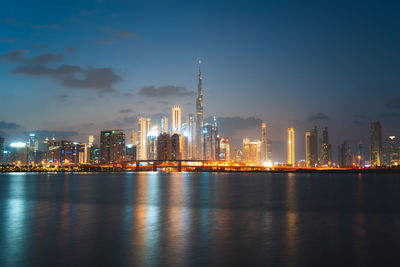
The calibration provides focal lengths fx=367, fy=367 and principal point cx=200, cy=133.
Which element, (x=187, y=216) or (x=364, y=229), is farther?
(x=187, y=216)

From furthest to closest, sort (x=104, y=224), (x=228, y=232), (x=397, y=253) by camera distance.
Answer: (x=104, y=224), (x=228, y=232), (x=397, y=253)

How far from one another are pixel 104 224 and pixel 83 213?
308 inches

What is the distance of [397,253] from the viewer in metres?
17.9

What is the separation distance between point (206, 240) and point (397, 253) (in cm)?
982

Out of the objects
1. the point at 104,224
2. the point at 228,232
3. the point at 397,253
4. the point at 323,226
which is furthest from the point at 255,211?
the point at 397,253

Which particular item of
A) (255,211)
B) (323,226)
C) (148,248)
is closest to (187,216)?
(255,211)

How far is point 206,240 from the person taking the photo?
69.4 ft

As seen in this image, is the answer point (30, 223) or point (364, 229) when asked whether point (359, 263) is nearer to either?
point (364, 229)

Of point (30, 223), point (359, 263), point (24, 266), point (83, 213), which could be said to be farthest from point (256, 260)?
point (83, 213)

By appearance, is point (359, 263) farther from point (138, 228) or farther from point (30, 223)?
point (30, 223)

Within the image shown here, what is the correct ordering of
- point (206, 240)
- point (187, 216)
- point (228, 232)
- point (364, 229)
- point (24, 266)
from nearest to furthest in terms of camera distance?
1. point (24, 266)
2. point (206, 240)
3. point (228, 232)
4. point (364, 229)
5. point (187, 216)

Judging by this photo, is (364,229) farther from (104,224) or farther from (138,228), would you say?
(104,224)

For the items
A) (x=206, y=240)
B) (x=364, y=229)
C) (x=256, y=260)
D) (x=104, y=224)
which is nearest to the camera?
(x=256, y=260)

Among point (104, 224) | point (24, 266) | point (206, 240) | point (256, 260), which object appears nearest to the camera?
point (24, 266)
